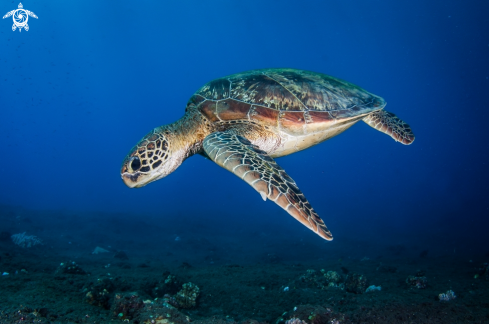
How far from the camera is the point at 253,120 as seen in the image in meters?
4.73

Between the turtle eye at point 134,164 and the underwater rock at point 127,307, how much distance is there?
2.02 meters

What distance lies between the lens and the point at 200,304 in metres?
4.20

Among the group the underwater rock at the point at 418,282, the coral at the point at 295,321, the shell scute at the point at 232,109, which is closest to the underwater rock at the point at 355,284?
the underwater rock at the point at 418,282

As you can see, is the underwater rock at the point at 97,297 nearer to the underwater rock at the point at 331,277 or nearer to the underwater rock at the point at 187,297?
the underwater rock at the point at 187,297

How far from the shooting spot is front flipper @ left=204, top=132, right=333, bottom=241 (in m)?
2.79

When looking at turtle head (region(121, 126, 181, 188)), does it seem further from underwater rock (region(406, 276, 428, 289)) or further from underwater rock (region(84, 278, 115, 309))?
underwater rock (region(406, 276, 428, 289))

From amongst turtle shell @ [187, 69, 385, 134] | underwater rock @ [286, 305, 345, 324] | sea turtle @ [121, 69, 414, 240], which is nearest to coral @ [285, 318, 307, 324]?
underwater rock @ [286, 305, 345, 324]

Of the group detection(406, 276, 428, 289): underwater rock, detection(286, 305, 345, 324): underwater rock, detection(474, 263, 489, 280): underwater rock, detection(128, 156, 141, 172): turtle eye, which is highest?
detection(474, 263, 489, 280): underwater rock

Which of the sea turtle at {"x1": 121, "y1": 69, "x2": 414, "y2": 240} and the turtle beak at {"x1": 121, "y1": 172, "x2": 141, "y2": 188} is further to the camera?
the sea turtle at {"x1": 121, "y1": 69, "x2": 414, "y2": 240}

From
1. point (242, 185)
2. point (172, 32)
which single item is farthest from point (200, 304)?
point (172, 32)

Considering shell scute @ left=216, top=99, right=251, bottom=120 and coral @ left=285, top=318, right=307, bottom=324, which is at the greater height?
shell scute @ left=216, top=99, right=251, bottom=120

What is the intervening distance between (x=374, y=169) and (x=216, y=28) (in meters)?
76.6

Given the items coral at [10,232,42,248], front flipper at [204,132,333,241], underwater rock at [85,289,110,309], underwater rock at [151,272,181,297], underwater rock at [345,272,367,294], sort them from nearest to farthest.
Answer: front flipper at [204,132,333,241]
underwater rock at [85,289,110,309]
underwater rock at [151,272,181,297]
underwater rock at [345,272,367,294]
coral at [10,232,42,248]

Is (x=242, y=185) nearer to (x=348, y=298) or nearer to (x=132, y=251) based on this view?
(x=132, y=251)
